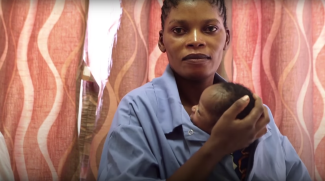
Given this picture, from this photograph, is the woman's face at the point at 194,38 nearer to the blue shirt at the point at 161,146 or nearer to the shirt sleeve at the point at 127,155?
the blue shirt at the point at 161,146

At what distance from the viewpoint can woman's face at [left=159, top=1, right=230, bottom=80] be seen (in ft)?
2.59

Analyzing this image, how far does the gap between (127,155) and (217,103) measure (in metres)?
0.26

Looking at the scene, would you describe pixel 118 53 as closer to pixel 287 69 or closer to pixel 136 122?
pixel 136 122

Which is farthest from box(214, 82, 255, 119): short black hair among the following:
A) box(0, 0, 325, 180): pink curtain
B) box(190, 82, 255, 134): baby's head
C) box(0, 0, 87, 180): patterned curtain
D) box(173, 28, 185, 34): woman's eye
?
box(0, 0, 87, 180): patterned curtain

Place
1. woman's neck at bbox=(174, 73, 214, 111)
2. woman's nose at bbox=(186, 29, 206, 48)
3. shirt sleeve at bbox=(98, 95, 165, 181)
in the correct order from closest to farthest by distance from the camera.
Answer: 1. shirt sleeve at bbox=(98, 95, 165, 181)
2. woman's nose at bbox=(186, 29, 206, 48)
3. woman's neck at bbox=(174, 73, 214, 111)

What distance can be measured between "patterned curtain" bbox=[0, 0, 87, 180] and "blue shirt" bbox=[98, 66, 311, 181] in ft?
1.60

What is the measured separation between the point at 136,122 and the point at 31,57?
27.4 inches

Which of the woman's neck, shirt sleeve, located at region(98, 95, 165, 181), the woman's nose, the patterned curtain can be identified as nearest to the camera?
shirt sleeve, located at region(98, 95, 165, 181)

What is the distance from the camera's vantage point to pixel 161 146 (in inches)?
28.3

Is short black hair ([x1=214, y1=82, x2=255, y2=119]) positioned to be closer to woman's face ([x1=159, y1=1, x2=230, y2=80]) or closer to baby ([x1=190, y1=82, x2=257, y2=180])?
baby ([x1=190, y1=82, x2=257, y2=180])

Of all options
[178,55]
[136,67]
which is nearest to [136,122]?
[178,55]

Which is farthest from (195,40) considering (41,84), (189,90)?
(41,84)

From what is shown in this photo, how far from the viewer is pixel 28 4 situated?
47.3 inches

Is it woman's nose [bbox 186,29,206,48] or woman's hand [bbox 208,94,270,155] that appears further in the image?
woman's nose [bbox 186,29,206,48]
